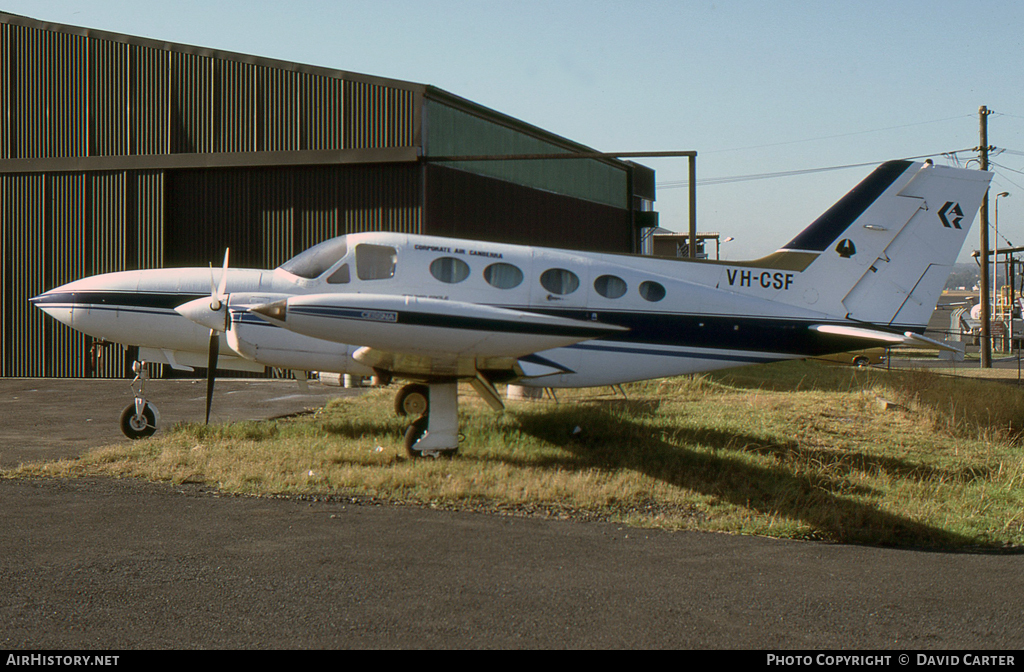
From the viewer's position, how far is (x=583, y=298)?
10133 mm

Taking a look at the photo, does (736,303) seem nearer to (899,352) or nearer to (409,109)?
(409,109)

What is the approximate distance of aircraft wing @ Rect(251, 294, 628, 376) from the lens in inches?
307

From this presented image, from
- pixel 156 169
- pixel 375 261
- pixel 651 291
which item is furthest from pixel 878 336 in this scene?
pixel 156 169

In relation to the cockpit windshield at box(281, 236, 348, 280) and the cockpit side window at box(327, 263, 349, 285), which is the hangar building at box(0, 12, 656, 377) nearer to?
the cockpit windshield at box(281, 236, 348, 280)

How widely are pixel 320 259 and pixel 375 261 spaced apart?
839 mm

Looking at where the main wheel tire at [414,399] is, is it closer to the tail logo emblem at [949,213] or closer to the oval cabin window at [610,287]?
the oval cabin window at [610,287]

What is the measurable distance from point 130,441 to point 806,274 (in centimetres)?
1009

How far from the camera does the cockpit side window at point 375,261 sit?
9648 mm

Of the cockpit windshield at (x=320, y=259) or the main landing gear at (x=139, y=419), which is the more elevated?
the cockpit windshield at (x=320, y=259)

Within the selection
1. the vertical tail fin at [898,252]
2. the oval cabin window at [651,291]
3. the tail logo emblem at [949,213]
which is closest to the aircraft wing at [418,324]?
the oval cabin window at [651,291]

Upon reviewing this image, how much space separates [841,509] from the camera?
764cm
